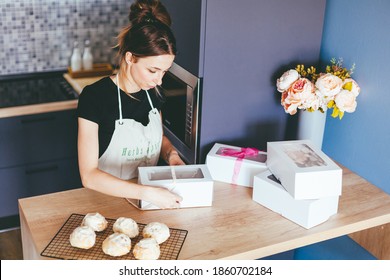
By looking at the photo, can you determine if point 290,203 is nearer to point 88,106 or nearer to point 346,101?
point 346,101

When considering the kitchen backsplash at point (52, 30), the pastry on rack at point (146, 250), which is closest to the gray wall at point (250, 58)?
the pastry on rack at point (146, 250)

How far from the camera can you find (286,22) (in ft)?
7.23

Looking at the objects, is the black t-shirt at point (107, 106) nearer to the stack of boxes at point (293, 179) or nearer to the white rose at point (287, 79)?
the stack of boxes at point (293, 179)

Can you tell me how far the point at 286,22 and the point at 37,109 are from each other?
1562 millimetres

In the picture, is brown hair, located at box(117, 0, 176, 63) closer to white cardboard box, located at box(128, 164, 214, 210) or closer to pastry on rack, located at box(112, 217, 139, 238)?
white cardboard box, located at box(128, 164, 214, 210)

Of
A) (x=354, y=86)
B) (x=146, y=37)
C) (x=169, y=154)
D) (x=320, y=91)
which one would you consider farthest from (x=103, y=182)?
(x=354, y=86)

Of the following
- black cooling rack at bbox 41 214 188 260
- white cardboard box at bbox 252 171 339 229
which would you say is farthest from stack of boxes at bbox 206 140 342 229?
black cooling rack at bbox 41 214 188 260

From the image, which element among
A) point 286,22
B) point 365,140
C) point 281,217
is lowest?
point 281,217

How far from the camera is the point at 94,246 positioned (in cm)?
170

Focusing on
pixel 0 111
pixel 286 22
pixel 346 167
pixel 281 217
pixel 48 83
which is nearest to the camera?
pixel 281 217

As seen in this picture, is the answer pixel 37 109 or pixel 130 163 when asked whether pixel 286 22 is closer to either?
pixel 130 163

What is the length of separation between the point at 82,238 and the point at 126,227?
144 mm

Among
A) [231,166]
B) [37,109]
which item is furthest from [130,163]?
[37,109]

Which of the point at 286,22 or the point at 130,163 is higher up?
the point at 286,22
